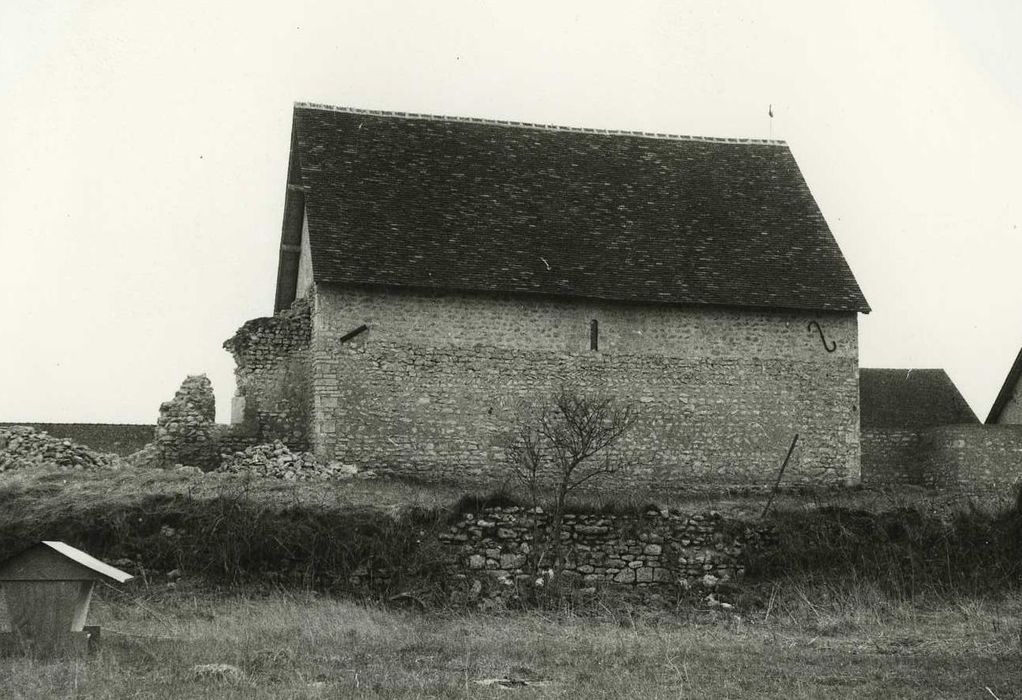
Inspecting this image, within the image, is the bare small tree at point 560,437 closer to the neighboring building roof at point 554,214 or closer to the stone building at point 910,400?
the neighboring building roof at point 554,214

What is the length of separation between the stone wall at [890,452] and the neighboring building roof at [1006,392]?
4521 millimetres

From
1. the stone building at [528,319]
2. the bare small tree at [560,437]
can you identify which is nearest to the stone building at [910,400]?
the stone building at [528,319]

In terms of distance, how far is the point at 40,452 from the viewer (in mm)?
23188

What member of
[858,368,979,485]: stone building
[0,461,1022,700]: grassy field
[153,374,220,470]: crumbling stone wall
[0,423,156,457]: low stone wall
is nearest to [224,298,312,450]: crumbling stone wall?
[153,374,220,470]: crumbling stone wall

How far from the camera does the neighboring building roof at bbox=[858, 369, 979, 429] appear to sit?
32938 mm

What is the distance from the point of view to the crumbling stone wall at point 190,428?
2425 cm

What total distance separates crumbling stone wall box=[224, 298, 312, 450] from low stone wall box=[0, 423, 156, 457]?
283 inches

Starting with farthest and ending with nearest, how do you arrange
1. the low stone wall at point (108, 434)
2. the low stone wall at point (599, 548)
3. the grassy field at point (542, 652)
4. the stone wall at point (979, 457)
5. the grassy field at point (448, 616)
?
the low stone wall at point (108, 434)
the stone wall at point (979, 457)
the low stone wall at point (599, 548)
the grassy field at point (448, 616)
the grassy field at point (542, 652)

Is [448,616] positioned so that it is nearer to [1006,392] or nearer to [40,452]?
[40,452]

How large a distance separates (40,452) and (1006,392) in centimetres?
2434

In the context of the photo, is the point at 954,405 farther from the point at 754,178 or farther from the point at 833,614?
the point at 833,614

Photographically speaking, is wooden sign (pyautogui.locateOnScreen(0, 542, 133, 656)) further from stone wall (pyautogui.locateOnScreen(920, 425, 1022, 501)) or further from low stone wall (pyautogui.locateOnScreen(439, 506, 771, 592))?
stone wall (pyautogui.locateOnScreen(920, 425, 1022, 501))

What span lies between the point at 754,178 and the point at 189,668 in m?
20.9

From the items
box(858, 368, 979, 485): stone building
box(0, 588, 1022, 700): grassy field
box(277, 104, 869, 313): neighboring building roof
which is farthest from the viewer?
box(858, 368, 979, 485): stone building
